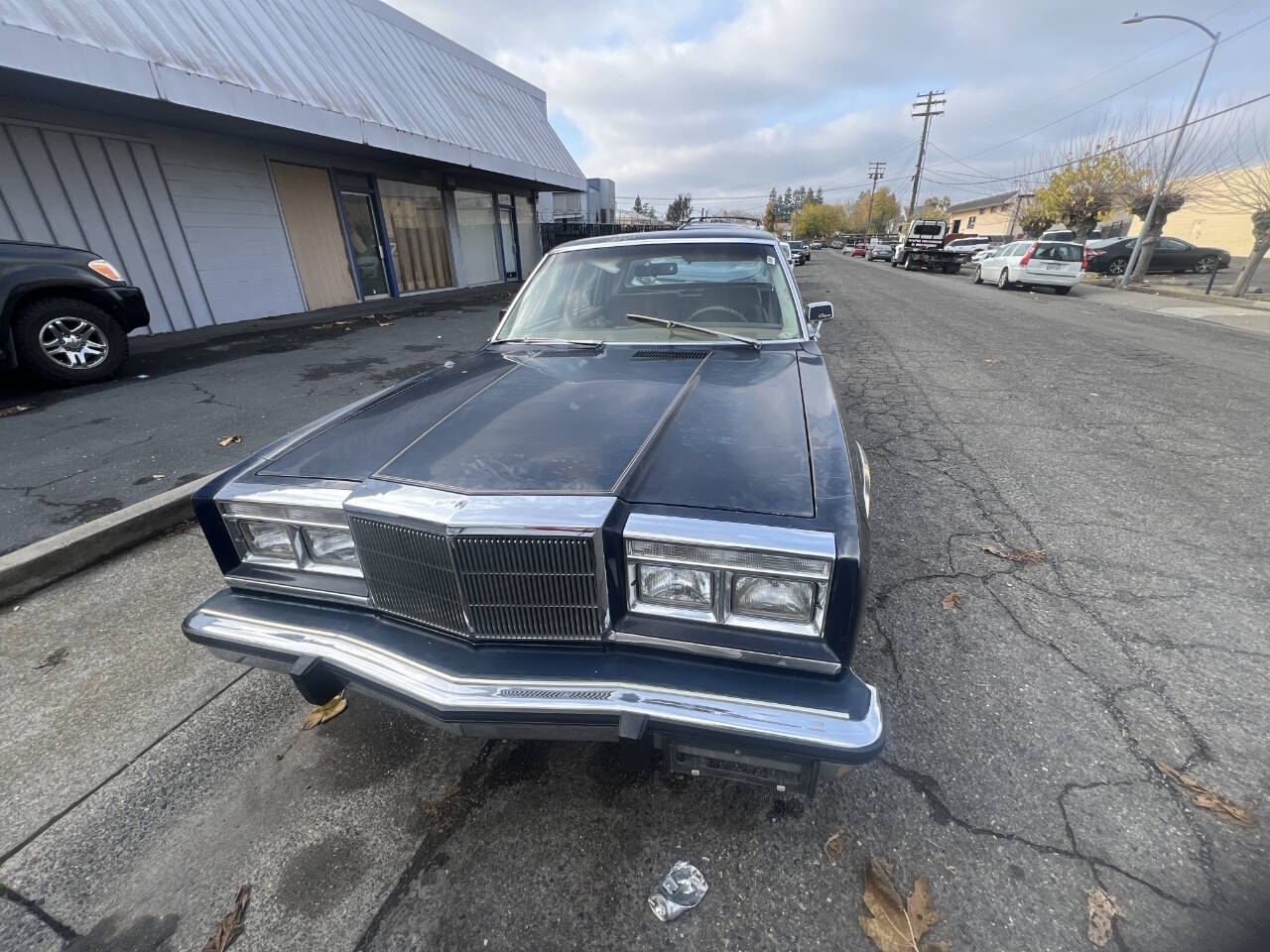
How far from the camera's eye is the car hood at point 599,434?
1575 millimetres

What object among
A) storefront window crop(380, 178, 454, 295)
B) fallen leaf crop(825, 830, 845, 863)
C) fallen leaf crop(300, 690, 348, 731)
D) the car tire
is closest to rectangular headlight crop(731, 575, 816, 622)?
fallen leaf crop(825, 830, 845, 863)

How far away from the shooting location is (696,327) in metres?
2.89

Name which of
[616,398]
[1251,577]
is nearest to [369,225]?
Answer: [616,398]

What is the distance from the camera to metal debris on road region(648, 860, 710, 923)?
4.91 ft

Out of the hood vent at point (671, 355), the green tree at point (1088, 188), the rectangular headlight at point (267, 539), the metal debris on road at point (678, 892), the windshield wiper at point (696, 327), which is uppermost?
the green tree at point (1088, 188)

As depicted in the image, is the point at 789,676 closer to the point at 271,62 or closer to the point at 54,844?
the point at 54,844

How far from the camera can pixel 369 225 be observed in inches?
492

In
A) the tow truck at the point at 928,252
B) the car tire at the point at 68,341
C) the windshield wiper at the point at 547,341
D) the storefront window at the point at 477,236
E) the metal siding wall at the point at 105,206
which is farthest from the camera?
the tow truck at the point at 928,252

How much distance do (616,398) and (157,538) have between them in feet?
10.8

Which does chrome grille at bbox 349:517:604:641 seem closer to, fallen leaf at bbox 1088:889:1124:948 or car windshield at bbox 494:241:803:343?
fallen leaf at bbox 1088:889:1124:948

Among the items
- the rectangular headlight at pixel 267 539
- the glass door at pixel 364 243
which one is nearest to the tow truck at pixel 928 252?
the glass door at pixel 364 243

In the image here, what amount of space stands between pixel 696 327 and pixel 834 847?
2313 millimetres

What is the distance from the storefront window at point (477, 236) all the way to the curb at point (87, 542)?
1415 centimetres

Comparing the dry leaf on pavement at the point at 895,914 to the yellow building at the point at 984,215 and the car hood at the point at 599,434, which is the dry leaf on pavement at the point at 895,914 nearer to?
the car hood at the point at 599,434
